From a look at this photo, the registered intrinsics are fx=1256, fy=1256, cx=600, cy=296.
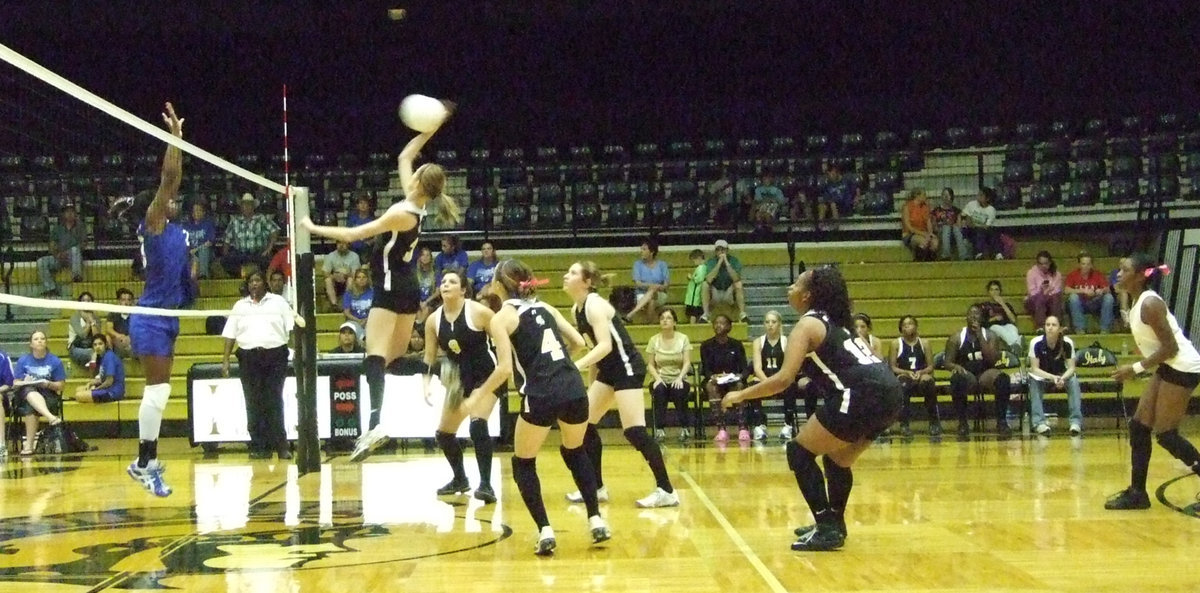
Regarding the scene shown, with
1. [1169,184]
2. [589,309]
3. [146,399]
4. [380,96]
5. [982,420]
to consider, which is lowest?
[982,420]

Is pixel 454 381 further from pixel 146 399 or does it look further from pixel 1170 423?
pixel 1170 423

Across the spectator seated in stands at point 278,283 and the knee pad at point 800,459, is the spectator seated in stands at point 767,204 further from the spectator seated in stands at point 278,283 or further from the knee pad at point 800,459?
the knee pad at point 800,459

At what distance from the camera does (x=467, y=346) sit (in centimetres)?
837

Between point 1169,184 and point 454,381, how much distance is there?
12.1 meters

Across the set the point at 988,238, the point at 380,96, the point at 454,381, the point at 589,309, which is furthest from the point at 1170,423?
the point at 380,96

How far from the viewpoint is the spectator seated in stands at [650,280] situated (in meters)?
15.5

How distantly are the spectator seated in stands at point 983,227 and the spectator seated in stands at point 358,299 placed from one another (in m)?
8.15

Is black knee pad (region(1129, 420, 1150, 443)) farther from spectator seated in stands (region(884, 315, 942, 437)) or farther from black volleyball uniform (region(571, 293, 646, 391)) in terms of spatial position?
spectator seated in stands (region(884, 315, 942, 437))

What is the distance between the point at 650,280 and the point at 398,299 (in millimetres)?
8382

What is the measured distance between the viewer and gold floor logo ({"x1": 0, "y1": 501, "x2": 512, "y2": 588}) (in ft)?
19.1

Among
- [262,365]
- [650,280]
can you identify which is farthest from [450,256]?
[262,365]

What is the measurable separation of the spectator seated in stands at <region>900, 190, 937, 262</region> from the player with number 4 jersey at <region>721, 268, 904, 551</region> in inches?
444

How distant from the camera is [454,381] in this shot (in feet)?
28.6

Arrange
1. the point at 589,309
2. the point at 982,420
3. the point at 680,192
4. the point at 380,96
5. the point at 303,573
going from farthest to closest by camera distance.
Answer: the point at 380,96
the point at 680,192
the point at 982,420
the point at 589,309
the point at 303,573
